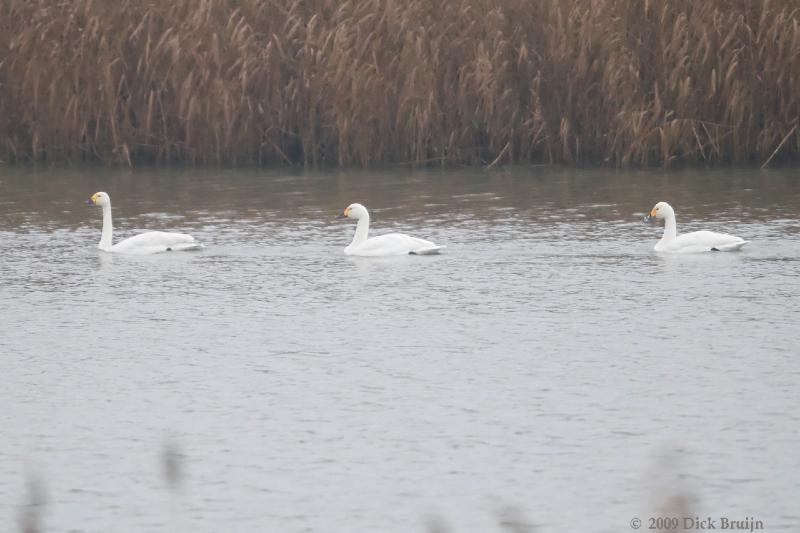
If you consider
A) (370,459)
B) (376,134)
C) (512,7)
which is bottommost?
(370,459)

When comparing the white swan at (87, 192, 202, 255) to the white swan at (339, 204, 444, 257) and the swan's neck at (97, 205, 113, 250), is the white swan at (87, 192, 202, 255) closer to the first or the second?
the swan's neck at (97, 205, 113, 250)

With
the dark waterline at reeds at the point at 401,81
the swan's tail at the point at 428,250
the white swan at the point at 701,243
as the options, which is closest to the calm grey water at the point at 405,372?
the swan's tail at the point at 428,250

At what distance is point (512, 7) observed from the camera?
70.6 feet

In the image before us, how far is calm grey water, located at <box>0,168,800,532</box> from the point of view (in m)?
6.98

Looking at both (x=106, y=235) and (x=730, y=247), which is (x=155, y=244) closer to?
(x=106, y=235)

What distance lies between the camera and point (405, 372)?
9609 mm

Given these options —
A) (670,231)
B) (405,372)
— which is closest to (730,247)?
(670,231)

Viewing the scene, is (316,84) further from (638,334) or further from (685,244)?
(638,334)

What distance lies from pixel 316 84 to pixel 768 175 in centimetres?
623

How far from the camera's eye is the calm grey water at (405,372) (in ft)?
22.9

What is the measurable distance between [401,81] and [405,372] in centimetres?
1251

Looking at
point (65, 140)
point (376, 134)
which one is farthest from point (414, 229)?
point (65, 140)

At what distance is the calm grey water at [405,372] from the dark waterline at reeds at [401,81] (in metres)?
3.14

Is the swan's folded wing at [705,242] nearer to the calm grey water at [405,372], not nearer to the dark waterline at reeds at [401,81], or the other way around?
the calm grey water at [405,372]
